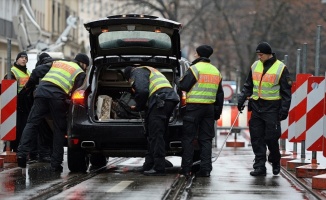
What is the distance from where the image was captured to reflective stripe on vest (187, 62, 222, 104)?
15797 millimetres

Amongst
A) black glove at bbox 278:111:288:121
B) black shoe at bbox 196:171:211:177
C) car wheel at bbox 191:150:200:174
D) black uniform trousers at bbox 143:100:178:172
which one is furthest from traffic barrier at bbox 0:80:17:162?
black glove at bbox 278:111:288:121

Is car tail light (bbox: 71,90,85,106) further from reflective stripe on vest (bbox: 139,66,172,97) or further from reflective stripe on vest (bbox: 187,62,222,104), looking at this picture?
reflective stripe on vest (bbox: 187,62,222,104)

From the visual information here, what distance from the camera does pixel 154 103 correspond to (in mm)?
15758

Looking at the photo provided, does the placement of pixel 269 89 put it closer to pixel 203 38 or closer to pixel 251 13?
pixel 251 13

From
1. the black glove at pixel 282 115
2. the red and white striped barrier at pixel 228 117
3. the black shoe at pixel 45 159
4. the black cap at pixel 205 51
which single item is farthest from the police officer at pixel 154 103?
the red and white striped barrier at pixel 228 117

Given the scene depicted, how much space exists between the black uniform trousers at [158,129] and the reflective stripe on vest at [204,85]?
0.30 metres

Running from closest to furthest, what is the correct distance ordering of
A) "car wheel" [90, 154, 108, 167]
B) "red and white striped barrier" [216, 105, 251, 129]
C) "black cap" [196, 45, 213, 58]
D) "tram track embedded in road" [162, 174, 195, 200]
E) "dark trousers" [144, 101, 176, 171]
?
1. "tram track embedded in road" [162, 174, 195, 200]
2. "dark trousers" [144, 101, 176, 171]
3. "black cap" [196, 45, 213, 58]
4. "car wheel" [90, 154, 108, 167]
5. "red and white striped barrier" [216, 105, 251, 129]

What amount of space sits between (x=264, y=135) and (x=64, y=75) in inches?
115

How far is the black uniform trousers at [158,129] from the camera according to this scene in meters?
15.6

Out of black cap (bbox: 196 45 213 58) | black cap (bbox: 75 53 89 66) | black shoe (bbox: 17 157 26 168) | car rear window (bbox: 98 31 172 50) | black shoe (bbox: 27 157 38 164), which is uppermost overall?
car rear window (bbox: 98 31 172 50)

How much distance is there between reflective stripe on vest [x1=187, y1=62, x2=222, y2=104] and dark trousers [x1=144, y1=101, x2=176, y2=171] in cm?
31

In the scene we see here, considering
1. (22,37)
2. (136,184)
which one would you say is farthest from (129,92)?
(22,37)

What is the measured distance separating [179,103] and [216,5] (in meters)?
61.5

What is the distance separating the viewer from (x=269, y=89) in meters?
16.1
